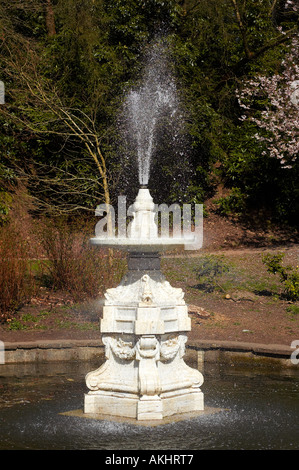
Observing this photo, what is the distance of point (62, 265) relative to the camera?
1180 cm

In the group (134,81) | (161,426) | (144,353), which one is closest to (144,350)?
(144,353)

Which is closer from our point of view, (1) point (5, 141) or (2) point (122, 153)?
(2) point (122, 153)

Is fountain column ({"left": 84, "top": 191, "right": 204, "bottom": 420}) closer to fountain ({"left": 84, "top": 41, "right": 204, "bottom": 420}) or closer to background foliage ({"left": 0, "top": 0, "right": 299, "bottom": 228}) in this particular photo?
fountain ({"left": 84, "top": 41, "right": 204, "bottom": 420})

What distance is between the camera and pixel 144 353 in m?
5.75

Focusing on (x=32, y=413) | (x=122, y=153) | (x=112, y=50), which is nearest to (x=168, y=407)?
(x=32, y=413)

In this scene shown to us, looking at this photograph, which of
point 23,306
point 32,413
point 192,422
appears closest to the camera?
point 192,422

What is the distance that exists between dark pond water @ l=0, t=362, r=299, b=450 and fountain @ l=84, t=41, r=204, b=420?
213 millimetres

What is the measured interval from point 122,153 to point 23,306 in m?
7.21

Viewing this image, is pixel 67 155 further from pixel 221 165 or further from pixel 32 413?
pixel 32 413

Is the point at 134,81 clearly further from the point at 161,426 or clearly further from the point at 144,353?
the point at 161,426

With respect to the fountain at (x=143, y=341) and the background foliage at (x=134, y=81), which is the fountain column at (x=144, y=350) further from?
the background foliage at (x=134, y=81)

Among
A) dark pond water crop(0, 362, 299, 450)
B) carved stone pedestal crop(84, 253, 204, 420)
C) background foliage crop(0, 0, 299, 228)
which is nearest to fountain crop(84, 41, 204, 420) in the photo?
carved stone pedestal crop(84, 253, 204, 420)

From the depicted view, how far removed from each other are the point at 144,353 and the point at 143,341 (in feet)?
0.33

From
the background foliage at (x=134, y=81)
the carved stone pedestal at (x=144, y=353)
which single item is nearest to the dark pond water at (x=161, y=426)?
the carved stone pedestal at (x=144, y=353)
